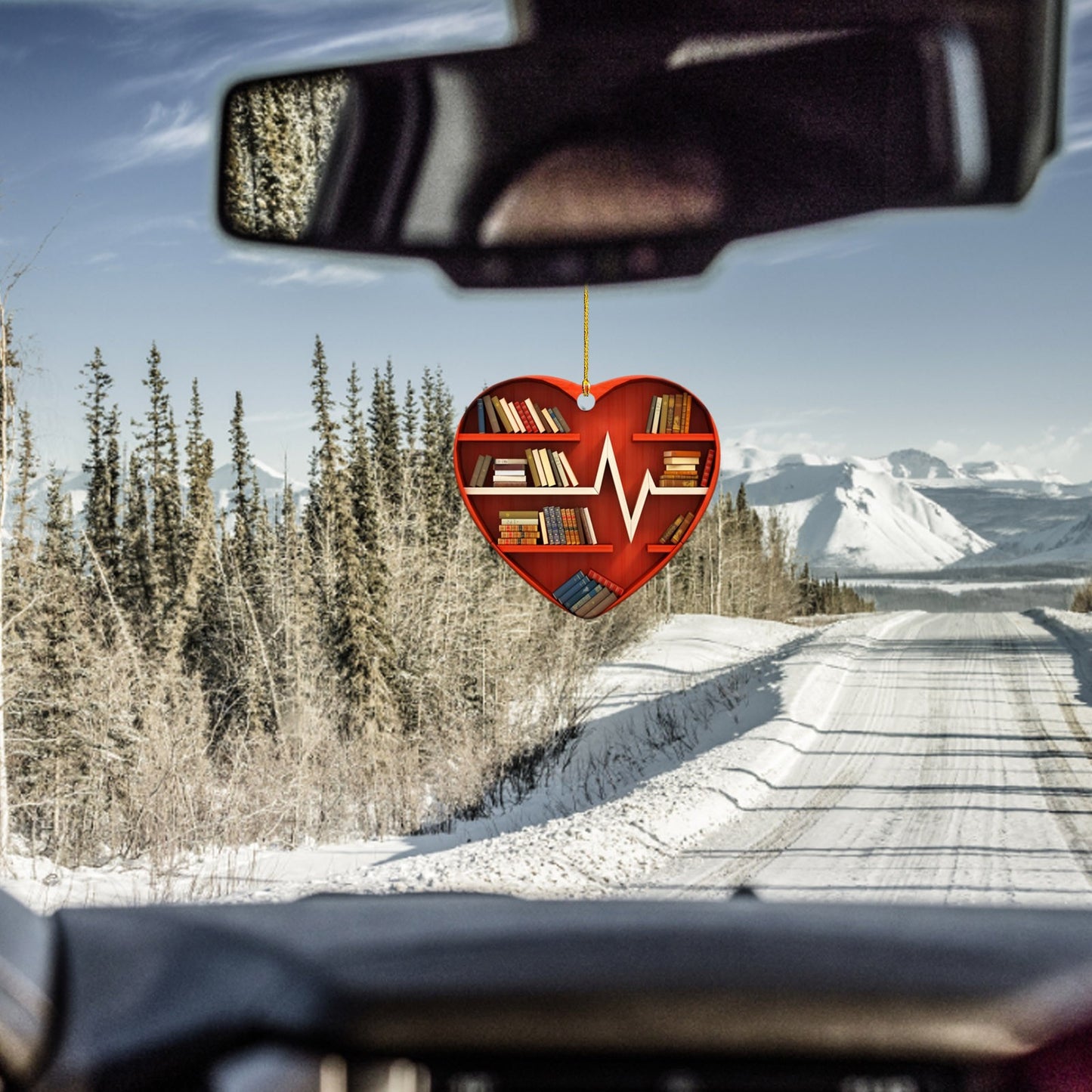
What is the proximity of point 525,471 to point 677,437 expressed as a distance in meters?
0.77

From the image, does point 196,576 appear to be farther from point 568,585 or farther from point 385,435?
point 568,585

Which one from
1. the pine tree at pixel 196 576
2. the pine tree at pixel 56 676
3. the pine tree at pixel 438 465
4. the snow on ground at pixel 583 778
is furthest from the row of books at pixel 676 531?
the pine tree at pixel 196 576

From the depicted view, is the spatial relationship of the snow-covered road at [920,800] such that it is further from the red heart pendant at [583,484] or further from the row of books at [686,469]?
the row of books at [686,469]

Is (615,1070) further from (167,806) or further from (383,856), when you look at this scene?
(383,856)

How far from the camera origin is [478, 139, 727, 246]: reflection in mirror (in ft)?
5.23

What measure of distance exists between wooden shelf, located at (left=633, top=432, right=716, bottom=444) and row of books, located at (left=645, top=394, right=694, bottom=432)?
19 mm

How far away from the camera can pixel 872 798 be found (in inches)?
320

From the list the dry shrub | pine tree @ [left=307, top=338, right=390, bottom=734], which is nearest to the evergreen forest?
pine tree @ [left=307, top=338, right=390, bottom=734]

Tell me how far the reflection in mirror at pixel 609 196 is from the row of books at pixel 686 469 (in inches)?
133

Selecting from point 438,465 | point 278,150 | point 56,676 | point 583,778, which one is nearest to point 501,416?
point 278,150

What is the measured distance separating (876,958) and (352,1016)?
0.36 metres

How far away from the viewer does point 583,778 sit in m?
11.8

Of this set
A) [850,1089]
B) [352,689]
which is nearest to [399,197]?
[850,1089]

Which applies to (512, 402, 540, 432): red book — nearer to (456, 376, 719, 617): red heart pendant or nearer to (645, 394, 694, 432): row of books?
(456, 376, 719, 617): red heart pendant
